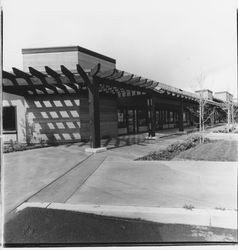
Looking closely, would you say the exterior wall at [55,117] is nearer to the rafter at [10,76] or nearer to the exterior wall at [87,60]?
Result: the exterior wall at [87,60]

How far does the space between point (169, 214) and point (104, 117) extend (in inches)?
474

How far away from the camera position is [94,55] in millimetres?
15430

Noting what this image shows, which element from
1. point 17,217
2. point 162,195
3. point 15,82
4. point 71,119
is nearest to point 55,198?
point 17,217

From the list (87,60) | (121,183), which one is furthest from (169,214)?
(87,60)

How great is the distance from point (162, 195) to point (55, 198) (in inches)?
83.3

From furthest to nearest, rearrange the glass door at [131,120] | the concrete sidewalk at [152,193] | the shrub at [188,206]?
the glass door at [131,120], the shrub at [188,206], the concrete sidewalk at [152,193]

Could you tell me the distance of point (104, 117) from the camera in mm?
15656

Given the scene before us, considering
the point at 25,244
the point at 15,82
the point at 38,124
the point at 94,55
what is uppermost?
the point at 94,55

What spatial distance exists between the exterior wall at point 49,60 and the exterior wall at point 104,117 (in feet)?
7.70

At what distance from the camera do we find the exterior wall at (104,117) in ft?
45.3

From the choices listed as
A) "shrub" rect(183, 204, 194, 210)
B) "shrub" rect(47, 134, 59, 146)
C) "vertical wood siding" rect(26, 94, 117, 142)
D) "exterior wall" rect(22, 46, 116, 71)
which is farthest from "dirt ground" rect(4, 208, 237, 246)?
"exterior wall" rect(22, 46, 116, 71)

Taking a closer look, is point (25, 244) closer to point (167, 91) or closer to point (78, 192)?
point (78, 192)

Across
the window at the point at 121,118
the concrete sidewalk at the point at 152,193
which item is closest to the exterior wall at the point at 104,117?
the window at the point at 121,118

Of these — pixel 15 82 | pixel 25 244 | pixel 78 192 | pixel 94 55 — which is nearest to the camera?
pixel 25 244
